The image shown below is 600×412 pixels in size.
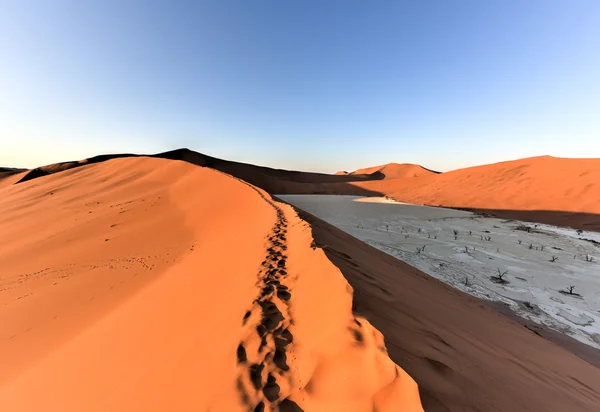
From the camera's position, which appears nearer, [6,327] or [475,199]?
[6,327]

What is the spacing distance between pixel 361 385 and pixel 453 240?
338 inches

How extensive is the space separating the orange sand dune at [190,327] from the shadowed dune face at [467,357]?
0.22m

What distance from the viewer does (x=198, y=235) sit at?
698 centimetres

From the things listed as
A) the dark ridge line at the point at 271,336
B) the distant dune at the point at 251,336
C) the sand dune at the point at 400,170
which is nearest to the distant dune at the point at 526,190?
the distant dune at the point at 251,336

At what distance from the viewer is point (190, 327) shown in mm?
2678

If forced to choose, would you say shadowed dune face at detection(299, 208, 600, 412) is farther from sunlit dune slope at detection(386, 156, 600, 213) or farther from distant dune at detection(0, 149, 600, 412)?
sunlit dune slope at detection(386, 156, 600, 213)

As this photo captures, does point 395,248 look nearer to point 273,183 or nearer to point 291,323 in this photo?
point 291,323

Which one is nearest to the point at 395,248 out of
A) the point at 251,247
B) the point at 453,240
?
the point at 453,240

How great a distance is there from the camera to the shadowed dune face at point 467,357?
1.58 metres

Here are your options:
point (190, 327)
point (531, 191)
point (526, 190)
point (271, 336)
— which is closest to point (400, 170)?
point (526, 190)

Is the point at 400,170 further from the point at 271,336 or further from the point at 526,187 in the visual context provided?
the point at 271,336

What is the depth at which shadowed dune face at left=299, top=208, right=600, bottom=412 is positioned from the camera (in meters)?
1.58

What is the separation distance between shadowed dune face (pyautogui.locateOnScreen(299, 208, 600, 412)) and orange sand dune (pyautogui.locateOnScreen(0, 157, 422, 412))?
0.73ft

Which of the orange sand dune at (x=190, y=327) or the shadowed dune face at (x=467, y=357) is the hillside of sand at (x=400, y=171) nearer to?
the orange sand dune at (x=190, y=327)
